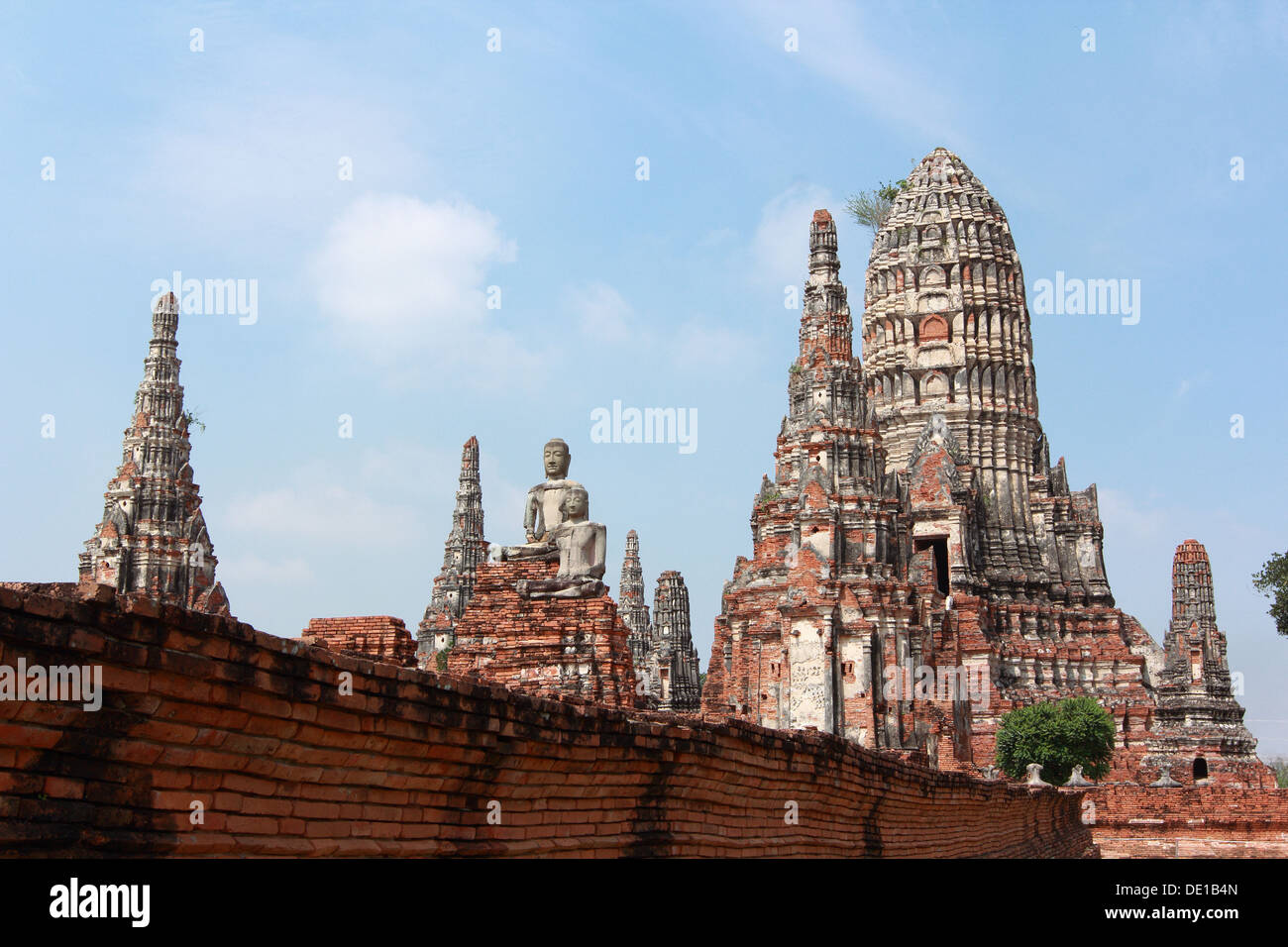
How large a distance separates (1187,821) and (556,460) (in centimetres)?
1894

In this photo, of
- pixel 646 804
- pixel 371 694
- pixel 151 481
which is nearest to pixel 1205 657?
pixel 151 481

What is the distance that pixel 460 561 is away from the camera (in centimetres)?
5328

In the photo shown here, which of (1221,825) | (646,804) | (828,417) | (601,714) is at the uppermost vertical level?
(828,417)

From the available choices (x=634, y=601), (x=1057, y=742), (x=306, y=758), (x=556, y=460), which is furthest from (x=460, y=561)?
(x=306, y=758)

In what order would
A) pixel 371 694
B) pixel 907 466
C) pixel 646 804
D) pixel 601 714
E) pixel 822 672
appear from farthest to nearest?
pixel 907 466, pixel 822 672, pixel 646 804, pixel 601 714, pixel 371 694

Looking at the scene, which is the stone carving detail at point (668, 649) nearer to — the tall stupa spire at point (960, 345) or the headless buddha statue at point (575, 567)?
the tall stupa spire at point (960, 345)

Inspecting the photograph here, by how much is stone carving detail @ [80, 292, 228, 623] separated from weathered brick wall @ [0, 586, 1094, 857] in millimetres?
43713

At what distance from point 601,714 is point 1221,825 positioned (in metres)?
23.9

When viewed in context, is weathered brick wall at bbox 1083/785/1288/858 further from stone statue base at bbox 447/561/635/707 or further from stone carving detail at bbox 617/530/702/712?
stone carving detail at bbox 617/530/702/712

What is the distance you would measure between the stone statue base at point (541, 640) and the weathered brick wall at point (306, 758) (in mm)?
3404

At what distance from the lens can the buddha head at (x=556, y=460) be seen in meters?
14.1

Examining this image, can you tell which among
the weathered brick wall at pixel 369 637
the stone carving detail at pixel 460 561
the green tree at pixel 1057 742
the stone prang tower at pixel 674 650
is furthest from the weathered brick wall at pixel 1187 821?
the stone carving detail at pixel 460 561

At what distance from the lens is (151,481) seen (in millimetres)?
52062
